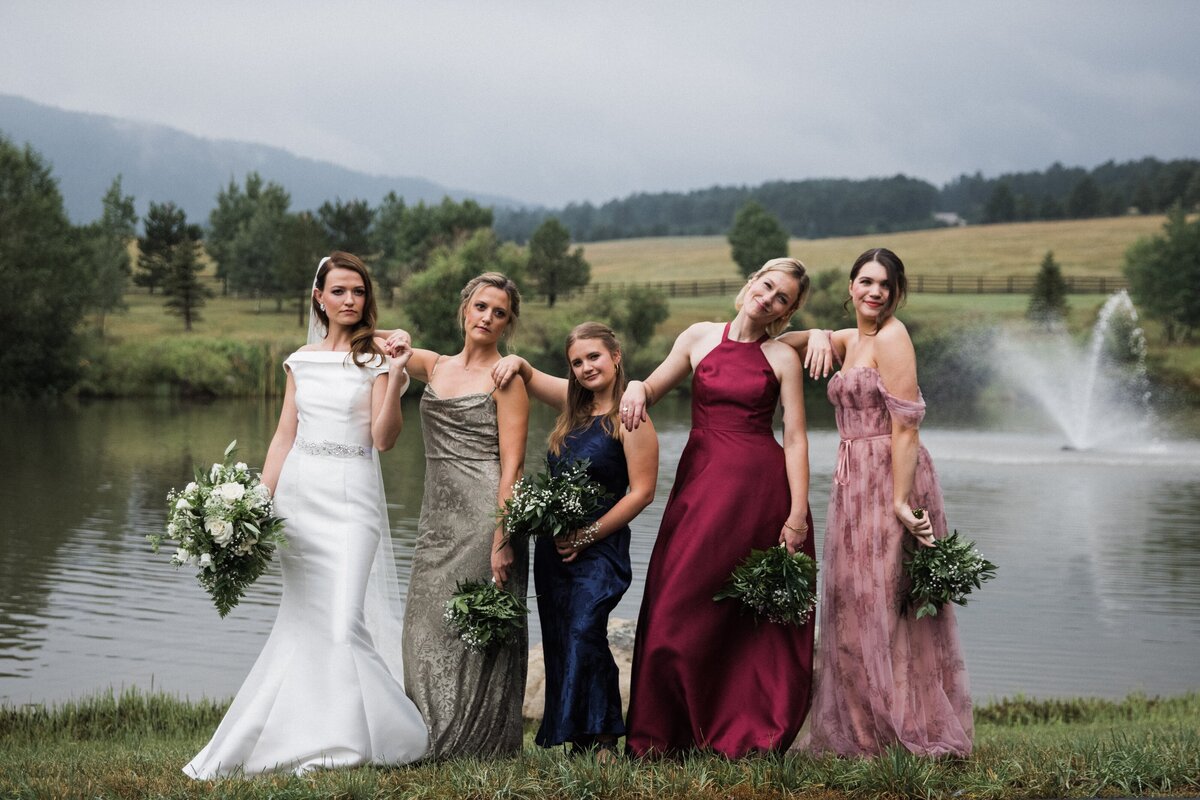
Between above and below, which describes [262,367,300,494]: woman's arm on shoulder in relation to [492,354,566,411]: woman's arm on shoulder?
below

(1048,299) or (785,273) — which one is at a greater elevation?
(785,273)

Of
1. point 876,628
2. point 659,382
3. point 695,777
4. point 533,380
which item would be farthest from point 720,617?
point 533,380

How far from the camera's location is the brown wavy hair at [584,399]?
21.3 feet

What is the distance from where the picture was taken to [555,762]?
579 cm

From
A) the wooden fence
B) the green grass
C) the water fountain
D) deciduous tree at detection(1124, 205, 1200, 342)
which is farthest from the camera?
the wooden fence

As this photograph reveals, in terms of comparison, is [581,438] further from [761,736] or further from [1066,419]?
[1066,419]

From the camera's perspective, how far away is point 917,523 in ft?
20.9

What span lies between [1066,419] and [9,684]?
37319 millimetres

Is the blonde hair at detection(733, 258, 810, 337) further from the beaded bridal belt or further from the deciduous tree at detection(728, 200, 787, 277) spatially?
the deciduous tree at detection(728, 200, 787, 277)

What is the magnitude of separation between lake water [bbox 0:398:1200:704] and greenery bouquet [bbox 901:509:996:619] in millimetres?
5674

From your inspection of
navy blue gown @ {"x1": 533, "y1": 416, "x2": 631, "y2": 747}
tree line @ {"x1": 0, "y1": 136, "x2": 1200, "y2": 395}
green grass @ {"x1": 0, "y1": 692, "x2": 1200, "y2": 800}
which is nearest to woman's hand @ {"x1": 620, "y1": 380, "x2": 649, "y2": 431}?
navy blue gown @ {"x1": 533, "y1": 416, "x2": 631, "y2": 747}

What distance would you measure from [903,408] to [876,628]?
1.11 meters

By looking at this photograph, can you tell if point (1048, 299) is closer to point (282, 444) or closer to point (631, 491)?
point (631, 491)

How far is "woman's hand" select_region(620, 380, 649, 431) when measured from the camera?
6.21 metres
